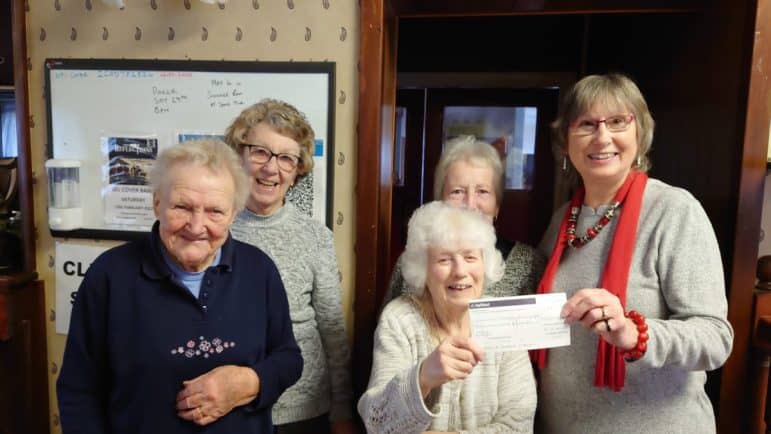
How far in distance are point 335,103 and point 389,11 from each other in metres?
0.35

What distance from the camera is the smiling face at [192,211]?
40.6 inches

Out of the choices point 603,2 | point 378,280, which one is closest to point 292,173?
point 378,280

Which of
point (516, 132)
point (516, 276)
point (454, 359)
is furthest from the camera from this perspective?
point (516, 132)

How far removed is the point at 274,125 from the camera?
137cm

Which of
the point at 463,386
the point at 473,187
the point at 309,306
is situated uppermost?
the point at 473,187

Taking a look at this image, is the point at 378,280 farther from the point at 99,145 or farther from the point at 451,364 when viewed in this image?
the point at 99,145

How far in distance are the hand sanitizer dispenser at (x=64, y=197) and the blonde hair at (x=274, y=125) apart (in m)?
0.78

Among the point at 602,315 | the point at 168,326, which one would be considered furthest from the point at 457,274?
the point at 168,326

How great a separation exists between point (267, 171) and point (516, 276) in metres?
0.74

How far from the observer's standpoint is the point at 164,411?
3.37 ft

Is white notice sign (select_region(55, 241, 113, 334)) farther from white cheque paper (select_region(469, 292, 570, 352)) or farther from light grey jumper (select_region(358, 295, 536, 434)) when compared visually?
white cheque paper (select_region(469, 292, 570, 352))

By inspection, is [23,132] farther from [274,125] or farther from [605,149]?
[605,149]

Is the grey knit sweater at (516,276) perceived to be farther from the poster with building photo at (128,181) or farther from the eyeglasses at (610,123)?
the poster with building photo at (128,181)

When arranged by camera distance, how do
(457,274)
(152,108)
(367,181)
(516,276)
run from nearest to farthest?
1. (457,274)
2. (516,276)
3. (367,181)
4. (152,108)
